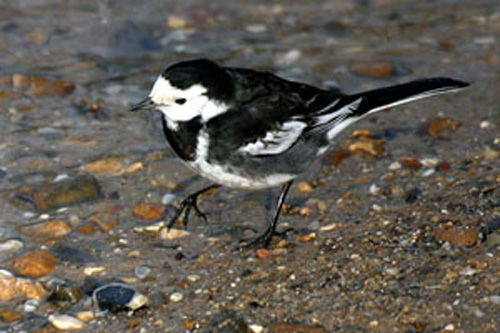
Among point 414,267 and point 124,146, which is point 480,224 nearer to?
point 414,267

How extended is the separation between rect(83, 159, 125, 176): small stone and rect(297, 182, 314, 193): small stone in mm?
1324

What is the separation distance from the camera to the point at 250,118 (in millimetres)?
5172

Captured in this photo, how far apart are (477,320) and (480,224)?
3.34 feet

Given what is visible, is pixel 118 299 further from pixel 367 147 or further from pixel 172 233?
pixel 367 147

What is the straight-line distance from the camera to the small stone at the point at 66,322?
4.52 m

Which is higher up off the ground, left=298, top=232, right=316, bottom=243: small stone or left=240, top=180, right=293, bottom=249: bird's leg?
left=240, top=180, right=293, bottom=249: bird's leg

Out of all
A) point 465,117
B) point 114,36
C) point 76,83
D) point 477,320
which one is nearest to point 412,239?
point 477,320

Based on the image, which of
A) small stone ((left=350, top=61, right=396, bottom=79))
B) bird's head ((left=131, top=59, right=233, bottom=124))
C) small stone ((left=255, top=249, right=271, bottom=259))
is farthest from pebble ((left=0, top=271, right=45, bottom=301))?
small stone ((left=350, top=61, right=396, bottom=79))

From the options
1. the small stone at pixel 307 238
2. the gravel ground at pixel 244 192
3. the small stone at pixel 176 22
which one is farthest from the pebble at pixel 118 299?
the small stone at pixel 176 22

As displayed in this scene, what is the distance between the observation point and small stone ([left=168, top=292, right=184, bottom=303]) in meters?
4.78

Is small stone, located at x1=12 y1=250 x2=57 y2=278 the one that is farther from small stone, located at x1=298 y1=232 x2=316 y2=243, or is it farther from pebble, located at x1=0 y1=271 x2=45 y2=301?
small stone, located at x1=298 y1=232 x2=316 y2=243

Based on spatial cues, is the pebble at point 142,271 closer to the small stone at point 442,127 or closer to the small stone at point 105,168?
the small stone at point 105,168

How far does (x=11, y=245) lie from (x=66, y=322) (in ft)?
3.25

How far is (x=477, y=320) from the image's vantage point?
4.21 meters
